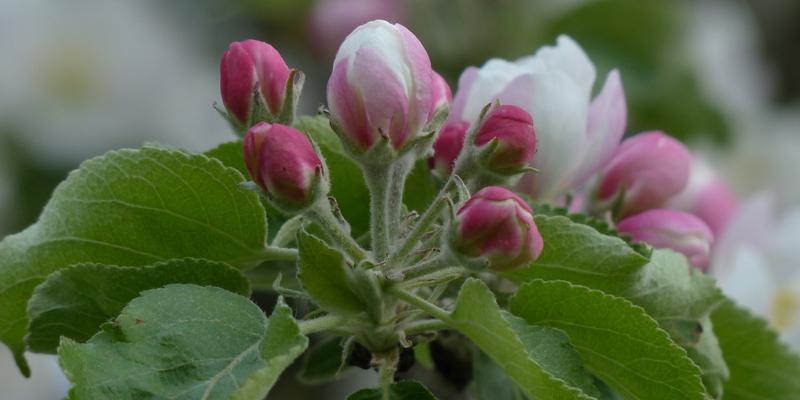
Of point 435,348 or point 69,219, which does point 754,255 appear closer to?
point 435,348

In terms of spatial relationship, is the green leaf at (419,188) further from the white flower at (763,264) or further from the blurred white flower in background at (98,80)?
the blurred white flower in background at (98,80)

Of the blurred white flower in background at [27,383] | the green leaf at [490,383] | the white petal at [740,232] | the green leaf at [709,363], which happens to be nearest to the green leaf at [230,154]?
the green leaf at [490,383]

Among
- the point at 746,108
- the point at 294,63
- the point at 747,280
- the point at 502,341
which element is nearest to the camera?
the point at 502,341

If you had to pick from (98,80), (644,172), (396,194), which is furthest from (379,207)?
(98,80)

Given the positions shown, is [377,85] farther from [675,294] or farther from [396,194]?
[675,294]

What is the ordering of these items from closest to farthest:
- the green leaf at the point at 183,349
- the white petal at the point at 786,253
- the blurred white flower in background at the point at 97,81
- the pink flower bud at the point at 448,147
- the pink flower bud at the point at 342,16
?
1. the green leaf at the point at 183,349
2. the pink flower bud at the point at 448,147
3. the white petal at the point at 786,253
4. the pink flower bud at the point at 342,16
5. the blurred white flower in background at the point at 97,81

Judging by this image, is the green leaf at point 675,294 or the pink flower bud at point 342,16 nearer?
the green leaf at point 675,294

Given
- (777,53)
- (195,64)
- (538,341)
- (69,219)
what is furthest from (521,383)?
(777,53)
